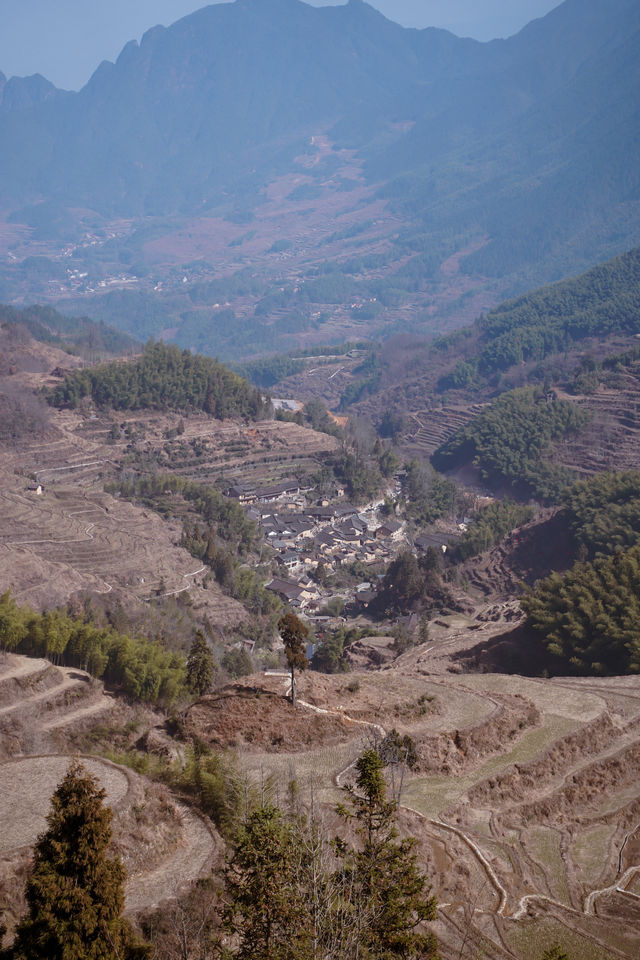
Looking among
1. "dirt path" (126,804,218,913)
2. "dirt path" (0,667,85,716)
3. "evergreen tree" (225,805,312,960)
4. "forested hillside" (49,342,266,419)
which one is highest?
"forested hillside" (49,342,266,419)

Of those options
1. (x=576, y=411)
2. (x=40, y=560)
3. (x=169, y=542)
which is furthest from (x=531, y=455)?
(x=40, y=560)

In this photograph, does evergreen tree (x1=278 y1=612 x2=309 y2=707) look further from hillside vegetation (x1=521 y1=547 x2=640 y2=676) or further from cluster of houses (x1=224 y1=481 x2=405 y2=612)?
cluster of houses (x1=224 y1=481 x2=405 y2=612)

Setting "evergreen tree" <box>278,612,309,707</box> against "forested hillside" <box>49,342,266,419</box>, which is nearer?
"evergreen tree" <box>278,612,309,707</box>

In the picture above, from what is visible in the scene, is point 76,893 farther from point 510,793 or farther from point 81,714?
point 81,714

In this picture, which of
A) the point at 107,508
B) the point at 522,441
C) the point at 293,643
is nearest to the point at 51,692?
the point at 293,643

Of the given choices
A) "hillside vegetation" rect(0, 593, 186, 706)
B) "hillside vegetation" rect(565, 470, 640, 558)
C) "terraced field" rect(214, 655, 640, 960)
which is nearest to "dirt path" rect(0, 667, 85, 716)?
"hillside vegetation" rect(0, 593, 186, 706)

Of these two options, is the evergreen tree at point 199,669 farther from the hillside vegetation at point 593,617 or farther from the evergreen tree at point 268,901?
the hillside vegetation at point 593,617

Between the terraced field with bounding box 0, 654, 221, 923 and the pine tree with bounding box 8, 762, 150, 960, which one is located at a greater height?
the pine tree with bounding box 8, 762, 150, 960

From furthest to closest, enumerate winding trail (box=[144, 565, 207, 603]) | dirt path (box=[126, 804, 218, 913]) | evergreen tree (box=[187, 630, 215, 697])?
winding trail (box=[144, 565, 207, 603])
evergreen tree (box=[187, 630, 215, 697])
dirt path (box=[126, 804, 218, 913])
